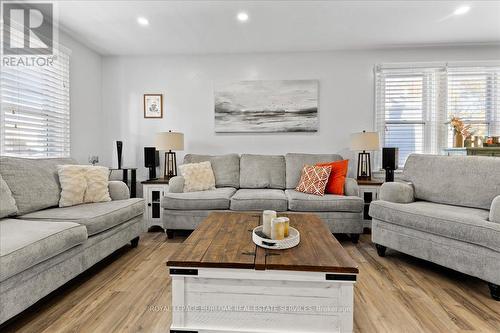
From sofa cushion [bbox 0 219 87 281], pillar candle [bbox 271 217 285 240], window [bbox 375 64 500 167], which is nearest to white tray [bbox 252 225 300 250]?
pillar candle [bbox 271 217 285 240]

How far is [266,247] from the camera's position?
5.32ft

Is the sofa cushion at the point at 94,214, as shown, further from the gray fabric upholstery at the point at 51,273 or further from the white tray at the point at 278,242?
the white tray at the point at 278,242

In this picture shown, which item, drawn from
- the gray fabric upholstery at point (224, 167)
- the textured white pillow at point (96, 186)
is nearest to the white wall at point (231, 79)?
the gray fabric upholstery at point (224, 167)

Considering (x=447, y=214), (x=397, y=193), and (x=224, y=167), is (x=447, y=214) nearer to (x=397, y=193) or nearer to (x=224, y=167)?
(x=397, y=193)

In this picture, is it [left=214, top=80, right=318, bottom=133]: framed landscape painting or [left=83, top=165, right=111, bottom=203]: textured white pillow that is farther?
[left=214, top=80, right=318, bottom=133]: framed landscape painting

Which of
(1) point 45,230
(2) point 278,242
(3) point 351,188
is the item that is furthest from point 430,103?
(1) point 45,230

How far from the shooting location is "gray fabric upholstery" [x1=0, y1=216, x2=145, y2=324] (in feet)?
4.92

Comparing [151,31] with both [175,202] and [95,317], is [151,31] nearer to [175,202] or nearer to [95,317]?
[175,202]

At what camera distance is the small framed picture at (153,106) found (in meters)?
4.22

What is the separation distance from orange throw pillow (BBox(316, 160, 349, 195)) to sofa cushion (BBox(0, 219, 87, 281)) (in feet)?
8.45

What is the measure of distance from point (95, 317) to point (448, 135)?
4.62 metres

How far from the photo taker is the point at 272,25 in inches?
127

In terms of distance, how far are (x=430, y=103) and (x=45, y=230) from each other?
468 centimetres

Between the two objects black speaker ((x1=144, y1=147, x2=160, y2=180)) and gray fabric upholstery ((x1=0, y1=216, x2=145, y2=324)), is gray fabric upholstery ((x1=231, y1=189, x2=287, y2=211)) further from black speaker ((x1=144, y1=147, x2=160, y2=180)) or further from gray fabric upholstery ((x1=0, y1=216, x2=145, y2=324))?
black speaker ((x1=144, y1=147, x2=160, y2=180))
